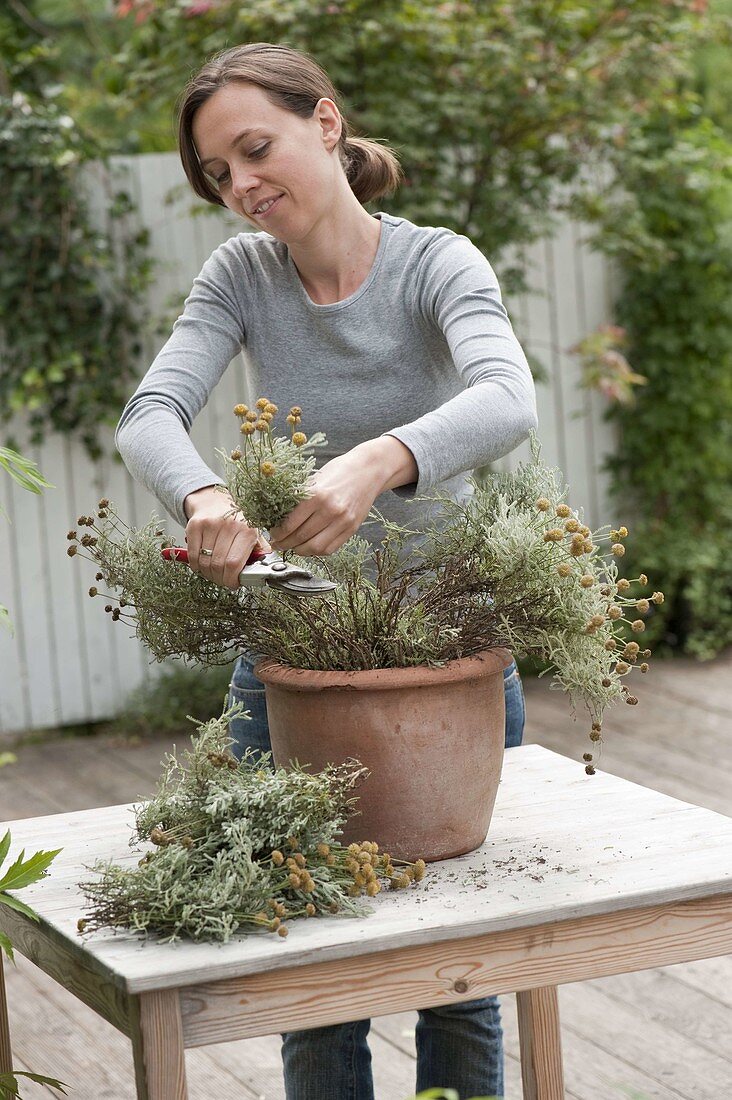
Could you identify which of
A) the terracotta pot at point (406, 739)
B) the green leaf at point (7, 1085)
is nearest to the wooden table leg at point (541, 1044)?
the terracotta pot at point (406, 739)

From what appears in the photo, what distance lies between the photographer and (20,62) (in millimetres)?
4590

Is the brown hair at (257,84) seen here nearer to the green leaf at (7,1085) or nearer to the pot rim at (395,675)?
the pot rim at (395,675)

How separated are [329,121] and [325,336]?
0.81ft

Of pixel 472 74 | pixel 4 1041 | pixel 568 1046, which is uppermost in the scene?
pixel 472 74

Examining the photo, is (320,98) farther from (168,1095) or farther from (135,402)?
(168,1095)

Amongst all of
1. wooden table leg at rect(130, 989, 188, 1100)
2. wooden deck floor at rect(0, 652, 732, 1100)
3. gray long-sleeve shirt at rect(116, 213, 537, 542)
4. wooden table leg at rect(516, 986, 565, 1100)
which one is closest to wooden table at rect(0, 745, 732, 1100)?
wooden table leg at rect(130, 989, 188, 1100)

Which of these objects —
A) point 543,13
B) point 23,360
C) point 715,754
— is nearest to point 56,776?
point 23,360

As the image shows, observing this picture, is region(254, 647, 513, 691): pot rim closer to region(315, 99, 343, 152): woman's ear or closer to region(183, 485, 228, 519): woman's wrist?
region(183, 485, 228, 519): woman's wrist

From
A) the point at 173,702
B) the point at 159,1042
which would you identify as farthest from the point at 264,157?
the point at 173,702

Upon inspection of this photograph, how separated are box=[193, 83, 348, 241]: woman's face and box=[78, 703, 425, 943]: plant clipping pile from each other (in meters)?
0.60

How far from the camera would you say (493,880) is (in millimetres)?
1319

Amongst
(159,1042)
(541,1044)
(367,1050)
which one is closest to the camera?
(159,1042)

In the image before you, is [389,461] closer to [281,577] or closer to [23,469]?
[281,577]

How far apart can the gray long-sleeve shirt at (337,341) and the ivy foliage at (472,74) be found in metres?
2.56
